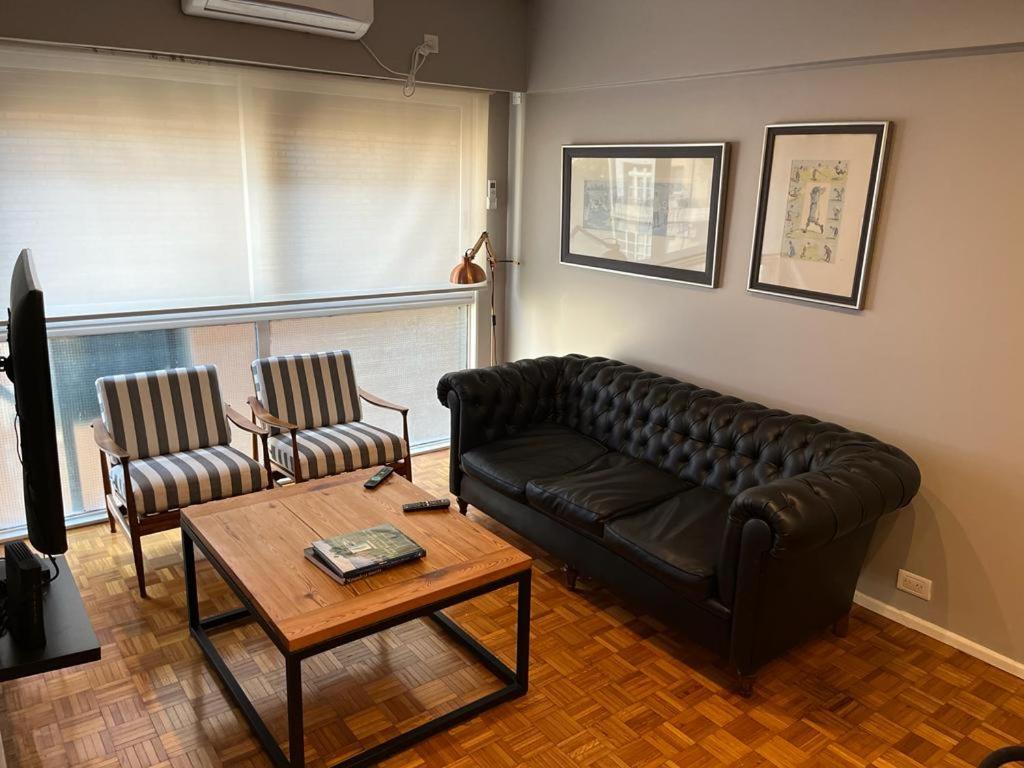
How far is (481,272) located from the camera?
456cm

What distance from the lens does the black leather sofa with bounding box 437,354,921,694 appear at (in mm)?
2627

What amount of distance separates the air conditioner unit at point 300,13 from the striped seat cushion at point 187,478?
2042 millimetres

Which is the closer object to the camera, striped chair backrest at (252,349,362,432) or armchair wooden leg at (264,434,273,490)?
armchair wooden leg at (264,434,273,490)

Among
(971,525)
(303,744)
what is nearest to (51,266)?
(303,744)

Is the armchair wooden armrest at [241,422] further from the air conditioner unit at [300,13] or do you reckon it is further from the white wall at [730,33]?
the white wall at [730,33]

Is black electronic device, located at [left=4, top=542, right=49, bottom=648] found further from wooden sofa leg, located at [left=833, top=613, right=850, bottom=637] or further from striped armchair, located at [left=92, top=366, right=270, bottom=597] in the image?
wooden sofa leg, located at [left=833, top=613, right=850, bottom=637]

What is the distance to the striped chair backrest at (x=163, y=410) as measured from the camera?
11.8ft

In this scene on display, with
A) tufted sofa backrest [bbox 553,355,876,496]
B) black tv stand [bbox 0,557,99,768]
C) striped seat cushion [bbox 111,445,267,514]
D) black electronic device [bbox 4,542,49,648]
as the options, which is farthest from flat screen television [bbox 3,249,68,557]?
tufted sofa backrest [bbox 553,355,876,496]

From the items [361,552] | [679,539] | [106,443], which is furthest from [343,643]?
[106,443]

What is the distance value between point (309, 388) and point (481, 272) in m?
1.20

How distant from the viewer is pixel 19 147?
11.2 ft

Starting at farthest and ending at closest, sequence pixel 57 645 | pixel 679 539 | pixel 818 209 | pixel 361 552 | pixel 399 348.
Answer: pixel 399 348
pixel 818 209
pixel 679 539
pixel 361 552
pixel 57 645

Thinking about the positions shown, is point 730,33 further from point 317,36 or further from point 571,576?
→ point 571,576

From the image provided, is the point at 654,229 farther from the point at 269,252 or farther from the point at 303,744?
the point at 303,744
